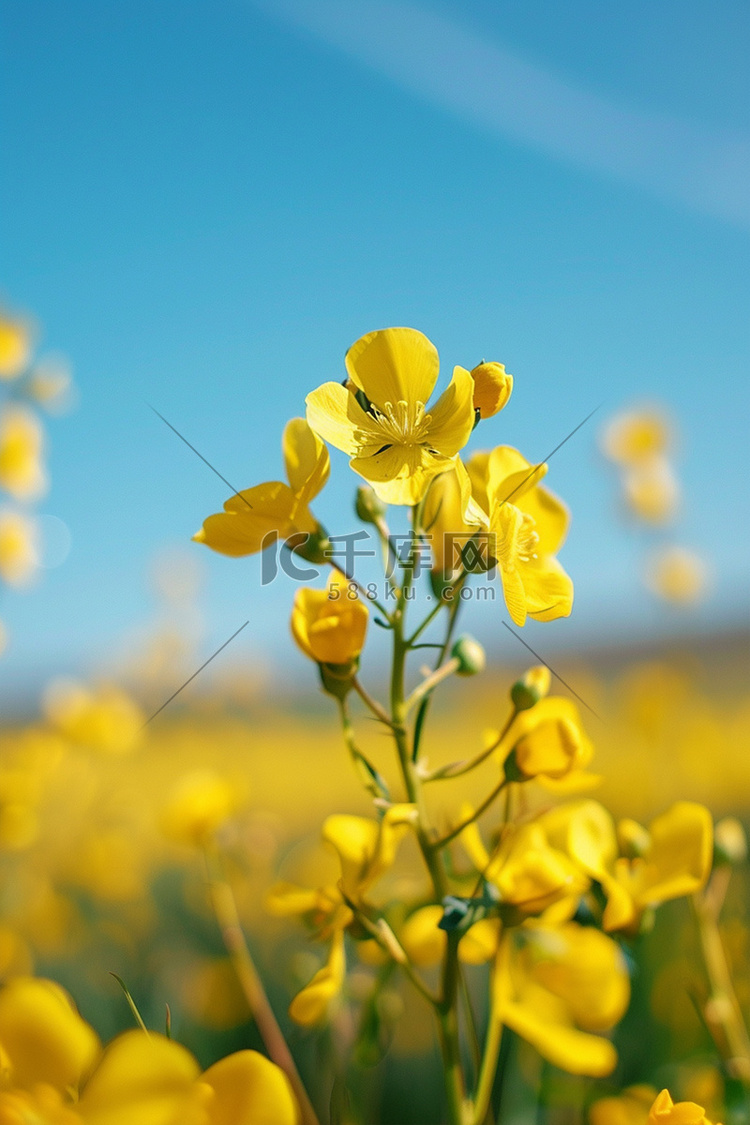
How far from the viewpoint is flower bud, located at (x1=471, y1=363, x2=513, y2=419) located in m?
0.48

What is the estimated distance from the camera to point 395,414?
0.51 metres

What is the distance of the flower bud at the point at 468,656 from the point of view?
1.72 ft

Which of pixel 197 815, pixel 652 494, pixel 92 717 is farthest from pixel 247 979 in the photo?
pixel 652 494

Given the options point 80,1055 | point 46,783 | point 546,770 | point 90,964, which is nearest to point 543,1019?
point 546,770

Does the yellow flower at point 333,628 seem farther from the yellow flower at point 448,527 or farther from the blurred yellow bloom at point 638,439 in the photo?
the blurred yellow bloom at point 638,439

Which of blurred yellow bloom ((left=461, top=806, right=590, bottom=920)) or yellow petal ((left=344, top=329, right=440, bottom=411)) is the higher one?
yellow petal ((left=344, top=329, right=440, bottom=411))

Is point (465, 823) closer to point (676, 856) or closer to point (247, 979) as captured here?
point (676, 856)

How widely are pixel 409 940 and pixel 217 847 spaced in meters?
0.30

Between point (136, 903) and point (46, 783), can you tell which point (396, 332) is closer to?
point (46, 783)

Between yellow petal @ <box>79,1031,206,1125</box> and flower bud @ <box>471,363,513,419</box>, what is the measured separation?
37cm

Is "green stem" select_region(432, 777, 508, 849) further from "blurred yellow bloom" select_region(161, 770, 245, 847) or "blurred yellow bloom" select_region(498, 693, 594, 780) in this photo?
"blurred yellow bloom" select_region(161, 770, 245, 847)

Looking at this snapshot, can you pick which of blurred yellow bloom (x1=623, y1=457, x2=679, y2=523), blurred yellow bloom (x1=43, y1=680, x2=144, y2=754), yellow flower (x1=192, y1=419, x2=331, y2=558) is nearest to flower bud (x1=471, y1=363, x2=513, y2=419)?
yellow flower (x1=192, y1=419, x2=331, y2=558)

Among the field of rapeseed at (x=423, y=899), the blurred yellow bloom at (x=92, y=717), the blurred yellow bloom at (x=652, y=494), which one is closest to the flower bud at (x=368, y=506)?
the field of rapeseed at (x=423, y=899)

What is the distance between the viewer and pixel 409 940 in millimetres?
675
